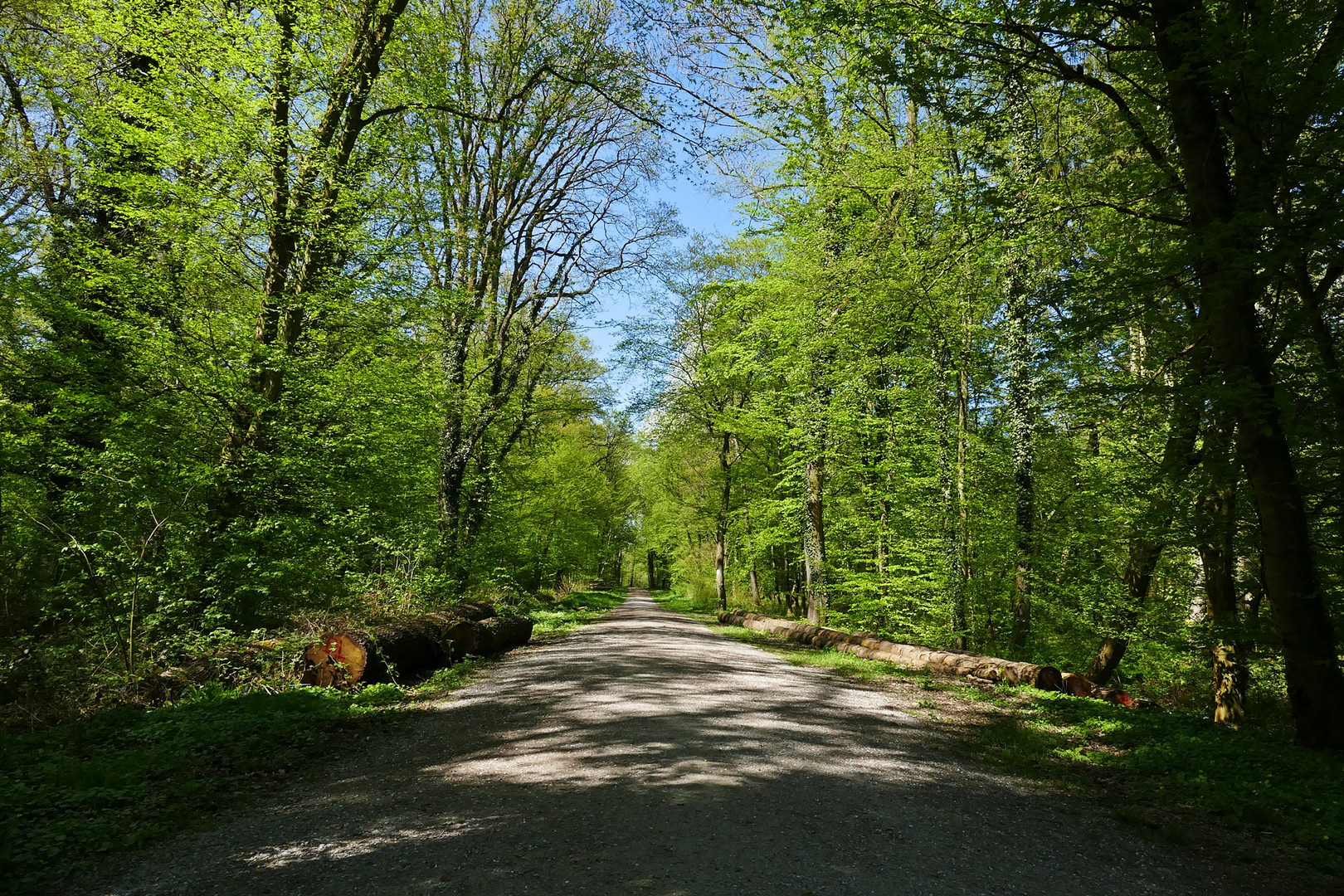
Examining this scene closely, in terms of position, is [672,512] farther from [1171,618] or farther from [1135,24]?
[1135,24]

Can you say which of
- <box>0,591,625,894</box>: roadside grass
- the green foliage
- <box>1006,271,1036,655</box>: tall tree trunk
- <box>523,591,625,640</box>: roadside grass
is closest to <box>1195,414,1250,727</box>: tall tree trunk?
<box>1006,271,1036,655</box>: tall tree trunk

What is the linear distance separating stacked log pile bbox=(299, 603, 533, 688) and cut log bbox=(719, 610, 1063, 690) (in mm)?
7120


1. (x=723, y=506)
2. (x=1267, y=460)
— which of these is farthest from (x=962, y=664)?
(x=723, y=506)

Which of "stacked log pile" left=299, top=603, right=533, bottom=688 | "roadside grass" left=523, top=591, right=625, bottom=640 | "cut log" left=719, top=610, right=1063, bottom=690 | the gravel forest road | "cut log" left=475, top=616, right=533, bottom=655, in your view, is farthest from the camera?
"roadside grass" left=523, top=591, right=625, bottom=640

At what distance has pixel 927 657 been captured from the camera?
34.8ft

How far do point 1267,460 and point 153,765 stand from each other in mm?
9337

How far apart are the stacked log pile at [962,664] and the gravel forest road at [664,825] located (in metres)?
3.70

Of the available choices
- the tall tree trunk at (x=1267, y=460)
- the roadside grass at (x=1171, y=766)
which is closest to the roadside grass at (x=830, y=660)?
the roadside grass at (x=1171, y=766)

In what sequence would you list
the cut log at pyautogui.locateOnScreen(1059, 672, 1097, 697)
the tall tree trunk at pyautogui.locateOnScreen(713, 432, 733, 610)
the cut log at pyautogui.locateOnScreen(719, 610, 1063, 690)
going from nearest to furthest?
the cut log at pyautogui.locateOnScreen(1059, 672, 1097, 697), the cut log at pyautogui.locateOnScreen(719, 610, 1063, 690), the tall tree trunk at pyautogui.locateOnScreen(713, 432, 733, 610)

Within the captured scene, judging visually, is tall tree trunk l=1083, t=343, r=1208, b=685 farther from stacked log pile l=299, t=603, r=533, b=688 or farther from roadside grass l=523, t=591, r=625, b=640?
roadside grass l=523, t=591, r=625, b=640

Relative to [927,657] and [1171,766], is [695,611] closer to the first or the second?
[927,657]

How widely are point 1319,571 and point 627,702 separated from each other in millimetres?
6953

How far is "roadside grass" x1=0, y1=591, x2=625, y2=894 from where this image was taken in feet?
11.0

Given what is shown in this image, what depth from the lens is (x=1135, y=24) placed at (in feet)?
21.4
